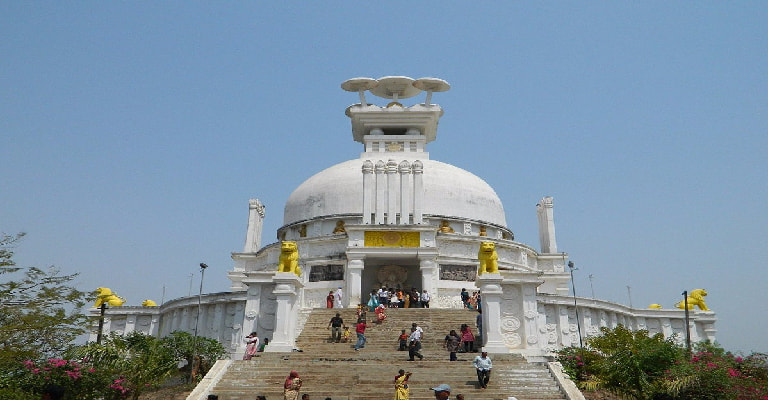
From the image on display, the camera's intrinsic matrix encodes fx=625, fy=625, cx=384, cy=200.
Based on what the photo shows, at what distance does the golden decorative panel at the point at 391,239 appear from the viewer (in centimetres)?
3356

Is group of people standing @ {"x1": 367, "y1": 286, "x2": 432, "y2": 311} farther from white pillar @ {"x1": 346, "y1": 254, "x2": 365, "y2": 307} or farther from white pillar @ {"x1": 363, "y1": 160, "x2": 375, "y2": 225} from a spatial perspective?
white pillar @ {"x1": 363, "y1": 160, "x2": 375, "y2": 225}

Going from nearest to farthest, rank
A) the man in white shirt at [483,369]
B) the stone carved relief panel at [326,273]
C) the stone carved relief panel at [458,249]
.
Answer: the man in white shirt at [483,369]
the stone carved relief panel at [326,273]
the stone carved relief panel at [458,249]

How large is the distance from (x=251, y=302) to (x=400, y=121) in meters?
26.4

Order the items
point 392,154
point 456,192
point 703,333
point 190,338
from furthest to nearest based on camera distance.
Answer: point 392,154, point 456,192, point 703,333, point 190,338

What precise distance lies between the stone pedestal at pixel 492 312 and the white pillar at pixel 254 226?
23.3 metres

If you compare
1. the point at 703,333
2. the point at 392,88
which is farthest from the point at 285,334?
the point at 392,88

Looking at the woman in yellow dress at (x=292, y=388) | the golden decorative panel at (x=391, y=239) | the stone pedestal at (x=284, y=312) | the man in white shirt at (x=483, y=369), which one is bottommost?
the woman in yellow dress at (x=292, y=388)

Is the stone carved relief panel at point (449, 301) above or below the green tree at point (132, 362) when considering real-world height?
above

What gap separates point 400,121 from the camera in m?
47.8

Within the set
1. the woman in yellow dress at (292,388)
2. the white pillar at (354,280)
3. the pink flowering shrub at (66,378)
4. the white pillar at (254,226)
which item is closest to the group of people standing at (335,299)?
the white pillar at (354,280)

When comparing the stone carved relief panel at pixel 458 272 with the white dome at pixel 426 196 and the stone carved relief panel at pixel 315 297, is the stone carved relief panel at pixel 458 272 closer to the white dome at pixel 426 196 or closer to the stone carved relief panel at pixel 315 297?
the white dome at pixel 426 196

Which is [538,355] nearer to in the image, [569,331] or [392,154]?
[569,331]

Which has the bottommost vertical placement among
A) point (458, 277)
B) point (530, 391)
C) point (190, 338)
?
point (530, 391)

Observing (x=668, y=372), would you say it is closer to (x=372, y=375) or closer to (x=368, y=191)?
(x=372, y=375)
